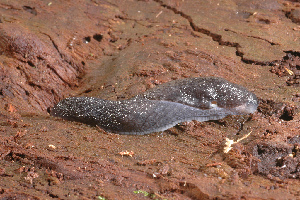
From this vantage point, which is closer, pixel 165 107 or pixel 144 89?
pixel 165 107

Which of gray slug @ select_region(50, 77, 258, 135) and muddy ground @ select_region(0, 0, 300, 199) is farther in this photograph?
gray slug @ select_region(50, 77, 258, 135)

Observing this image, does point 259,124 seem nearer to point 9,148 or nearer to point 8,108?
point 9,148

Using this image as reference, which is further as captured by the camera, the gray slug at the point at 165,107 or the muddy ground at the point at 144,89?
the gray slug at the point at 165,107
